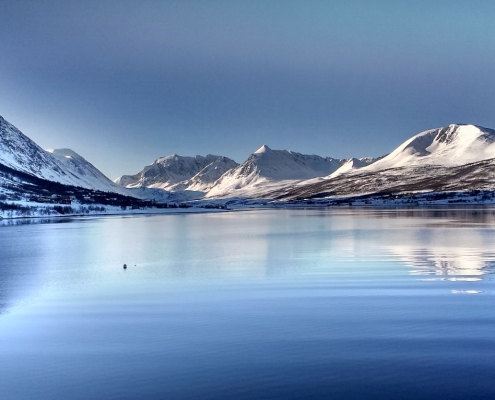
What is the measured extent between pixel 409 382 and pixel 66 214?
155m

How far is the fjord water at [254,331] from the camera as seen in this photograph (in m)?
10.9

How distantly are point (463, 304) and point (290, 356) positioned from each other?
8.30m

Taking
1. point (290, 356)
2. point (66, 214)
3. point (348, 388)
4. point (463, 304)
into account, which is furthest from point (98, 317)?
point (66, 214)

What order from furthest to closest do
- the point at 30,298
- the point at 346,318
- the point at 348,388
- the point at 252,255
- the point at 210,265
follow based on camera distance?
the point at 252,255
the point at 210,265
the point at 30,298
the point at 346,318
the point at 348,388

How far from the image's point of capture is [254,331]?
15070 millimetres

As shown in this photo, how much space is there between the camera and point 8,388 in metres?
11.1

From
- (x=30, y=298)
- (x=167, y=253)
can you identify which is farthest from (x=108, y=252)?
(x=30, y=298)

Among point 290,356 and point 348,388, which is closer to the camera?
point 348,388

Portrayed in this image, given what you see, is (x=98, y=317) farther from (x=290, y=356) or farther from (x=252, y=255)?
(x=252, y=255)

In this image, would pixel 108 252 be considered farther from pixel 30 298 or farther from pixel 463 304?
pixel 463 304

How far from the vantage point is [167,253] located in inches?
1548

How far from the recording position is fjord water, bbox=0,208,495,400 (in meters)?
10.9

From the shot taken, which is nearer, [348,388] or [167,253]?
→ [348,388]

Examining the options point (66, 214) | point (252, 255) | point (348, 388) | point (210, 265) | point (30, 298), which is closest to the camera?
point (348, 388)
